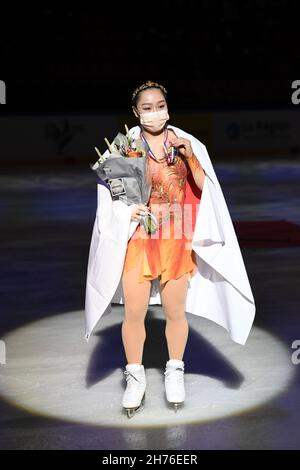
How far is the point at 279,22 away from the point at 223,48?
5.03 ft

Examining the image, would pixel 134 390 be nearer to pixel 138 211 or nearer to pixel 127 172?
pixel 138 211

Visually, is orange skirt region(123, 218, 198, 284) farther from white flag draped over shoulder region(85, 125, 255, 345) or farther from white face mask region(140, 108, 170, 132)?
white face mask region(140, 108, 170, 132)

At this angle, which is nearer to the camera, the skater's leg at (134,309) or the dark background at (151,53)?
the skater's leg at (134,309)

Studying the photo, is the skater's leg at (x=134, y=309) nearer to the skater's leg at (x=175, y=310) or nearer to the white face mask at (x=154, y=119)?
the skater's leg at (x=175, y=310)

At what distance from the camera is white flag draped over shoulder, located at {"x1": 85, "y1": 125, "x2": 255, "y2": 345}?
3172 mm

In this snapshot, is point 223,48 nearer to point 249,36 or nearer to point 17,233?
point 249,36

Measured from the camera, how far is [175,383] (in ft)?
10.8

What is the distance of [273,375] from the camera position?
12.1 feet

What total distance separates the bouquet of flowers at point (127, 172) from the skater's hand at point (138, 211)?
3 cm

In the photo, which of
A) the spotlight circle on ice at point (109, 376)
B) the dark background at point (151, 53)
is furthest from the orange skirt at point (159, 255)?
the dark background at point (151, 53)

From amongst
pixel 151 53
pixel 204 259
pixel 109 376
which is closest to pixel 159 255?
pixel 204 259

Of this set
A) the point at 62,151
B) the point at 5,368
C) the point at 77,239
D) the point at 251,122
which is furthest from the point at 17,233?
the point at 251,122

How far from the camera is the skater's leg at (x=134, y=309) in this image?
10.6 ft

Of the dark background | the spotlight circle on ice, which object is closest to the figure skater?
the spotlight circle on ice
